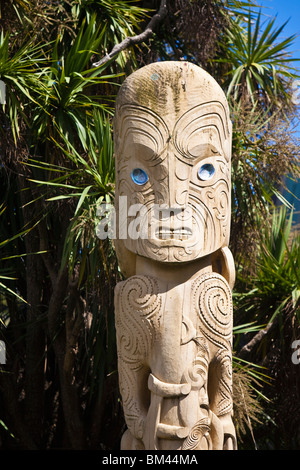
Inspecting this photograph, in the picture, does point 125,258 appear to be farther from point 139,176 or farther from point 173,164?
point 173,164

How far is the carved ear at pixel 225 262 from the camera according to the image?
492cm

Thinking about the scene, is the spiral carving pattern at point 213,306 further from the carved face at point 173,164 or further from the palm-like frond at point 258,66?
the palm-like frond at point 258,66

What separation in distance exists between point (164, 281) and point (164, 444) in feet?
2.94

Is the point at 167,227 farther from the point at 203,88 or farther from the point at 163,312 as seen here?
the point at 203,88

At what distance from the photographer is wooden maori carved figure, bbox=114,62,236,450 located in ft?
14.9

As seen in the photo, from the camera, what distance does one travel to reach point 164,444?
448cm

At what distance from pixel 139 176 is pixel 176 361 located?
110 centimetres

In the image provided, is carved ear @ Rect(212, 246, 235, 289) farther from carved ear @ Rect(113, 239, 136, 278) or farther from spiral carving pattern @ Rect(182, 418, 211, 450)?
spiral carving pattern @ Rect(182, 418, 211, 450)

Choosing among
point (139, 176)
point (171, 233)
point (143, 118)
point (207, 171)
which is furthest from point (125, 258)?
point (143, 118)

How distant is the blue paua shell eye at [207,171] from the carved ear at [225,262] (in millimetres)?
429

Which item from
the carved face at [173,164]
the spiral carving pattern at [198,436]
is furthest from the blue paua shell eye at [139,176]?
the spiral carving pattern at [198,436]

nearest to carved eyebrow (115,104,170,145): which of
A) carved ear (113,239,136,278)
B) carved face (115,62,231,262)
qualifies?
carved face (115,62,231,262)

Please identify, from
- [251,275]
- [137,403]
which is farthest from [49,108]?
[137,403]

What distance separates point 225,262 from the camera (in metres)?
4.93
